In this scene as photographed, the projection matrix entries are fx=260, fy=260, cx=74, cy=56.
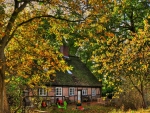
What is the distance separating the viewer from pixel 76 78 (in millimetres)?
41000

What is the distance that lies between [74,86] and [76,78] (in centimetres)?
169

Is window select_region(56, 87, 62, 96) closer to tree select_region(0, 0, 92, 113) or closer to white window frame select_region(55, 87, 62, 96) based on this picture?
white window frame select_region(55, 87, 62, 96)

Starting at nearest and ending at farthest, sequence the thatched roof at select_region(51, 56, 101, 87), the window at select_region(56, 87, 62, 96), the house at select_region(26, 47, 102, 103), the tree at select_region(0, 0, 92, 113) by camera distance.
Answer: the tree at select_region(0, 0, 92, 113) < the house at select_region(26, 47, 102, 103) < the window at select_region(56, 87, 62, 96) < the thatched roof at select_region(51, 56, 101, 87)

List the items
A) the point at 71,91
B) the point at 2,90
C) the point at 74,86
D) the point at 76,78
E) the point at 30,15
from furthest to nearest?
the point at 76,78 → the point at 74,86 → the point at 71,91 → the point at 30,15 → the point at 2,90

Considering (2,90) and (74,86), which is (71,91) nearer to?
(74,86)

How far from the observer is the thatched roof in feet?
124

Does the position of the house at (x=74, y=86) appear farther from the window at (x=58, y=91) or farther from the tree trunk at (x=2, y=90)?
the tree trunk at (x=2, y=90)

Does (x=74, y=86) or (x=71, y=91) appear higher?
(x=74, y=86)

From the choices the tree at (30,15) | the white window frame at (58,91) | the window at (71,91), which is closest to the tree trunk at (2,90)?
the tree at (30,15)

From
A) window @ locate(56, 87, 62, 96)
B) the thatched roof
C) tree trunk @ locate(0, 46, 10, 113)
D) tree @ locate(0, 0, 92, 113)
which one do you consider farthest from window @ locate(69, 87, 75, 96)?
tree trunk @ locate(0, 46, 10, 113)

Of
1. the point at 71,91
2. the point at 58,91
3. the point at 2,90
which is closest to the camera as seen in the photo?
the point at 2,90

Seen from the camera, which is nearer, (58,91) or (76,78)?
(58,91)

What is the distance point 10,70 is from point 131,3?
16921mm

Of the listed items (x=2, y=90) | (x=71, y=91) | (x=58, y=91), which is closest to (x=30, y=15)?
(x=2, y=90)
